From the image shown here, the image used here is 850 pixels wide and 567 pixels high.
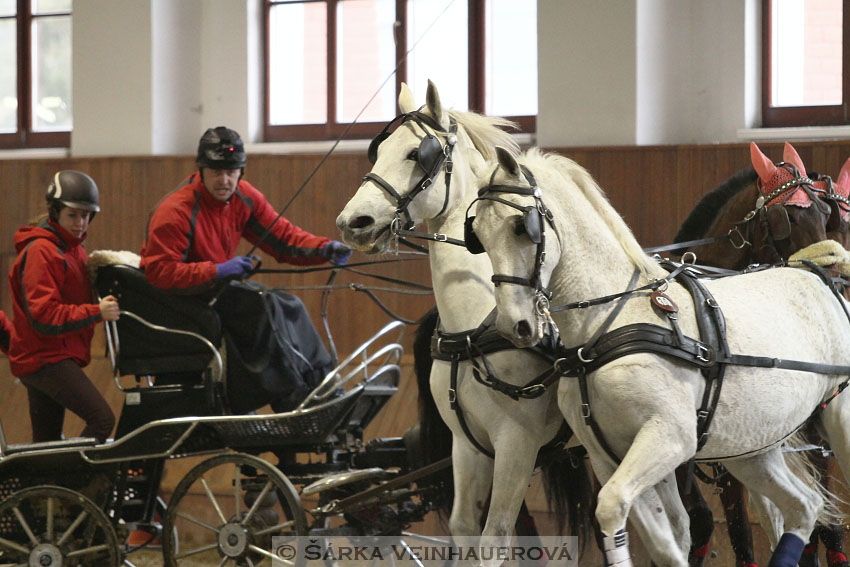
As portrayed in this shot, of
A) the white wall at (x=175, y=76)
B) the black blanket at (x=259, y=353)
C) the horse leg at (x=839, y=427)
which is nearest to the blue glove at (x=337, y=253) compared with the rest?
the black blanket at (x=259, y=353)

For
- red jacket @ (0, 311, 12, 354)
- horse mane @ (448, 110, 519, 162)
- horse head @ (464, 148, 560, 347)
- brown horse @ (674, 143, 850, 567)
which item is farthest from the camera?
red jacket @ (0, 311, 12, 354)

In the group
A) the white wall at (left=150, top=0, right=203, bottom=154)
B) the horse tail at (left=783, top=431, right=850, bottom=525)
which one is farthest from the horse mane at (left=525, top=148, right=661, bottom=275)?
the white wall at (left=150, top=0, right=203, bottom=154)

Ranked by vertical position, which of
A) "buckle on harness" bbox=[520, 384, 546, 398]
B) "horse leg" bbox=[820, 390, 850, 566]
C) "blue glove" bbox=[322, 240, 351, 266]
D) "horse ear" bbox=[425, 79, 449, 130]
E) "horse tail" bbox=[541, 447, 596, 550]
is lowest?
"horse tail" bbox=[541, 447, 596, 550]

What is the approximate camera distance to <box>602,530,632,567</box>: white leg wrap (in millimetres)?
2436

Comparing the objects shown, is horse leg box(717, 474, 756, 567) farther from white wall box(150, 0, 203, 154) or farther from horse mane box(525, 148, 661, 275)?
white wall box(150, 0, 203, 154)

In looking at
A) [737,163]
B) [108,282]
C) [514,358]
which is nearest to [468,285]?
[514,358]

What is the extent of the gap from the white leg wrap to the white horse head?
3.84ft

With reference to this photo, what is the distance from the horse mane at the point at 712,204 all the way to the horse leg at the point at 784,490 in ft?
4.24

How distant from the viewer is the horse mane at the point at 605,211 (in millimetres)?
2781

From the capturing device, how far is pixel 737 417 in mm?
2695

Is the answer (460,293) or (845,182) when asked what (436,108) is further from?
(845,182)

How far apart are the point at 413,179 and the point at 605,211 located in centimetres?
67

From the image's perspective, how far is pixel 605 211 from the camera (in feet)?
9.18

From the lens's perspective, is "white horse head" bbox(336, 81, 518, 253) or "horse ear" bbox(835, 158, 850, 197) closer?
"white horse head" bbox(336, 81, 518, 253)
